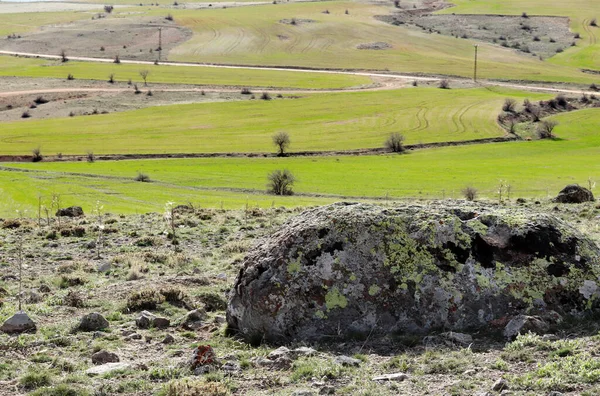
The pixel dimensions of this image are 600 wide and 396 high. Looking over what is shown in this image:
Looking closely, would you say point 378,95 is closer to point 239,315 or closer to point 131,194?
point 131,194

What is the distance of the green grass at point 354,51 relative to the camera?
160 m

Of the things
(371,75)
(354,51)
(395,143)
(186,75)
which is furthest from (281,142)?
(354,51)

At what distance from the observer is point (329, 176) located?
231 feet

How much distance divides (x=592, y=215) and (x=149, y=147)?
71014 mm

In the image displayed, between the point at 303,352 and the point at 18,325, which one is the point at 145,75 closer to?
the point at 18,325

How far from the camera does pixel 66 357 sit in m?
11.0

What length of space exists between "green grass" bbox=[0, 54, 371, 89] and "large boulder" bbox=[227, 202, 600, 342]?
127 meters

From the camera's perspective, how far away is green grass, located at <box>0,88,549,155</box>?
91.0m

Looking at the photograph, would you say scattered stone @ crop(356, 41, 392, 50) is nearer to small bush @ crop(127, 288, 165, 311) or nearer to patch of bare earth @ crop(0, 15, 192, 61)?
patch of bare earth @ crop(0, 15, 192, 61)

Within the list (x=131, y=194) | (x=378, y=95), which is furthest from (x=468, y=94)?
(x=131, y=194)

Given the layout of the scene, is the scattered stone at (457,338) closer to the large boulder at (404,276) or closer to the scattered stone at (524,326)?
the large boulder at (404,276)

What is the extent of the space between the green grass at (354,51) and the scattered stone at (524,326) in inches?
5781

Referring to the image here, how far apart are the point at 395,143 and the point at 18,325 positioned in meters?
80.2

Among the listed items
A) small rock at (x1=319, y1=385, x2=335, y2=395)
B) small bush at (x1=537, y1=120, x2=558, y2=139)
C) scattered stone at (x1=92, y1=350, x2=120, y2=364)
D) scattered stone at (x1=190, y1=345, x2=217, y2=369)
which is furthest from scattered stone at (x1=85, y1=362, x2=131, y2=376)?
small bush at (x1=537, y1=120, x2=558, y2=139)
